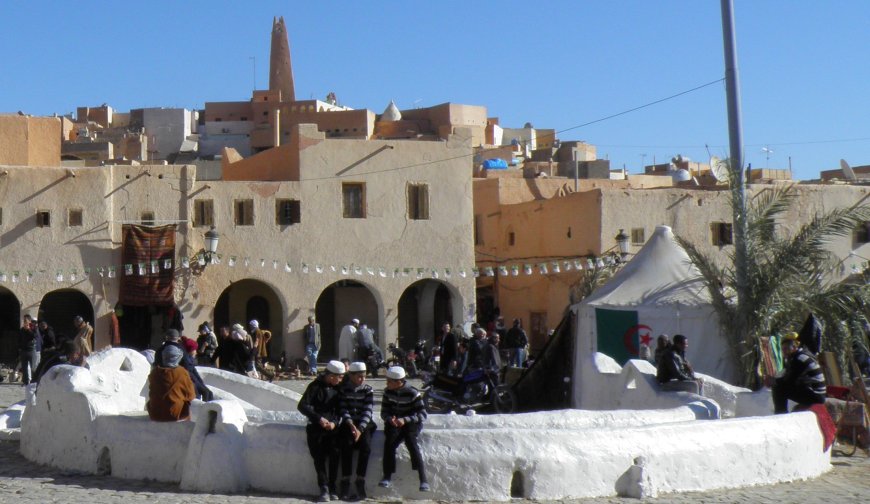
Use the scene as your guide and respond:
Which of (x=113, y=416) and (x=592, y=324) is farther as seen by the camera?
(x=592, y=324)

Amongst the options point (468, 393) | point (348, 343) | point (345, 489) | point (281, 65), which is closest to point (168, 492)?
point (345, 489)

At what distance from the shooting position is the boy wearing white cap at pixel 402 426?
367 inches

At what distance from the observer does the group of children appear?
9367 mm

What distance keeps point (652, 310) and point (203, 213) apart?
13.0 metres

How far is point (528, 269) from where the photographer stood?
105ft

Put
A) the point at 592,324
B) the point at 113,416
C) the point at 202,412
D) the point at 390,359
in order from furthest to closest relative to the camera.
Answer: the point at 390,359
the point at 592,324
the point at 113,416
the point at 202,412

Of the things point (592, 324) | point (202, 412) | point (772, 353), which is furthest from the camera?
point (592, 324)

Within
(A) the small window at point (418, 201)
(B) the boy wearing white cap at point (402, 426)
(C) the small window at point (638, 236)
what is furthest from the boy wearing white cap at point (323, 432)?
(C) the small window at point (638, 236)

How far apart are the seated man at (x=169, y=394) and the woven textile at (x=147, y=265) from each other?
53.1 feet

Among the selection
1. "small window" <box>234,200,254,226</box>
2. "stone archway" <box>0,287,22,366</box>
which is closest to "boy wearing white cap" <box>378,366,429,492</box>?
"small window" <box>234,200,254,226</box>

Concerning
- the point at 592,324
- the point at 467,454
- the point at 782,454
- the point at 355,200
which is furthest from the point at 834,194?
the point at 467,454

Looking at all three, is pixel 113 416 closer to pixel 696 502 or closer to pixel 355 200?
pixel 696 502

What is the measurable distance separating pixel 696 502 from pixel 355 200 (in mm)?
19685

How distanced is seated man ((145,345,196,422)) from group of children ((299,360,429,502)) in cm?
161
